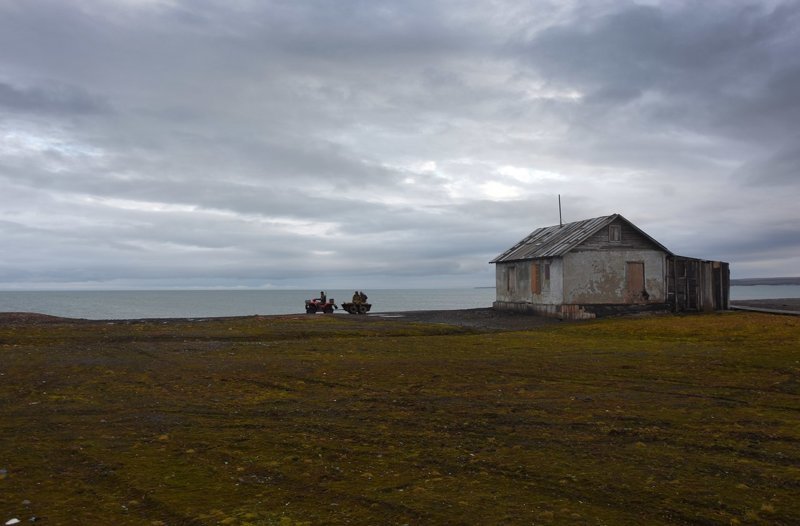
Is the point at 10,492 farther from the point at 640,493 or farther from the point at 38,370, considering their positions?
the point at 38,370

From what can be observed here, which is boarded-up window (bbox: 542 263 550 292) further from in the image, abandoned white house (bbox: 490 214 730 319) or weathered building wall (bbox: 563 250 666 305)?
weathered building wall (bbox: 563 250 666 305)

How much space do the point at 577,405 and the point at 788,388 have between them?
206 inches

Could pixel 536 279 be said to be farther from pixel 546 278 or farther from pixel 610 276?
pixel 610 276

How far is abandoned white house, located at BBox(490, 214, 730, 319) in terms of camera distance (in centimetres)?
3569

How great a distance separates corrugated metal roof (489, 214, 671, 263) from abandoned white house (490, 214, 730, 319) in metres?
0.10

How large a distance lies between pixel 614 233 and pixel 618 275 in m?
2.51

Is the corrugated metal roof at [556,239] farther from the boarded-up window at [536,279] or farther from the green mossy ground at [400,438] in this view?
the green mossy ground at [400,438]

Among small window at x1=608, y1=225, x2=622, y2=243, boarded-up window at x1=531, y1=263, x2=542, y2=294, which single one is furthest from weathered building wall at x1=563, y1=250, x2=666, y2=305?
boarded-up window at x1=531, y1=263, x2=542, y2=294

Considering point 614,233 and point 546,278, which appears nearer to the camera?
point 614,233

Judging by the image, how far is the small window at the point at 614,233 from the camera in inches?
1427

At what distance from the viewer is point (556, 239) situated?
132ft

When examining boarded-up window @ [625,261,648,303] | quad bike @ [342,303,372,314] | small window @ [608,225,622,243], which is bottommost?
quad bike @ [342,303,372,314]

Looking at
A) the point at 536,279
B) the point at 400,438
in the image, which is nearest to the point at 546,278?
the point at 536,279

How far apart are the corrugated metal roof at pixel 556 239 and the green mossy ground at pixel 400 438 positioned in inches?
712
